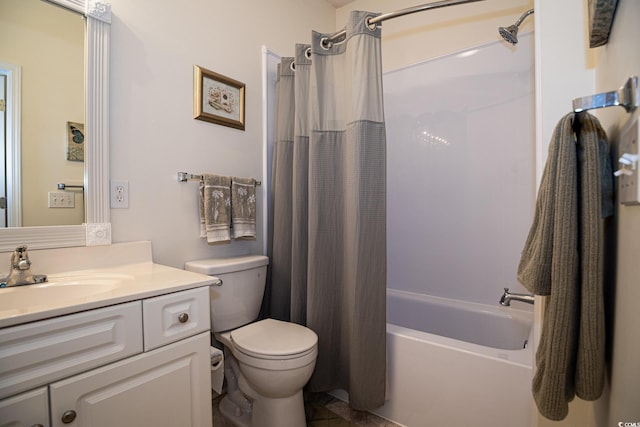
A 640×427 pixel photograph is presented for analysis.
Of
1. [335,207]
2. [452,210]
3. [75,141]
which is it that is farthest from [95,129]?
[452,210]

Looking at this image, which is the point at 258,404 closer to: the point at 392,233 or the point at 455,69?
the point at 392,233

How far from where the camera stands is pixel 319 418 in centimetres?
153

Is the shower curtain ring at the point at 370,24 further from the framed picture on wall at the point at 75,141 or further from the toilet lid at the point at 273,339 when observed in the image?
the toilet lid at the point at 273,339

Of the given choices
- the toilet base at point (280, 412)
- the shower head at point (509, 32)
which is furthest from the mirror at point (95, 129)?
the shower head at point (509, 32)

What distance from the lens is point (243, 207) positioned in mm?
1707

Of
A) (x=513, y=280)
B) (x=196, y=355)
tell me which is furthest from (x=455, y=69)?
(x=196, y=355)

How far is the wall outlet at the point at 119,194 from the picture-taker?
130 centimetres

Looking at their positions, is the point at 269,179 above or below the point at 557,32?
below

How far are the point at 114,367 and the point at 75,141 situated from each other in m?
0.91

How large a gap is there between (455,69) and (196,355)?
7.52ft

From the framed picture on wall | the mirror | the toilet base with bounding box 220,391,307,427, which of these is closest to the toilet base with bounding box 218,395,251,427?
the toilet base with bounding box 220,391,307,427

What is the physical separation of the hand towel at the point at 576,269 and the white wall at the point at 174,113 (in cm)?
153

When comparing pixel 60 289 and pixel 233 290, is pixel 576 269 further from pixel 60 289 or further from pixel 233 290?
pixel 60 289

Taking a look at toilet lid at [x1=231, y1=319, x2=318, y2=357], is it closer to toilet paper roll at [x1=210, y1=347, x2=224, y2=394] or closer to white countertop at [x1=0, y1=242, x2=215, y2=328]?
toilet paper roll at [x1=210, y1=347, x2=224, y2=394]
